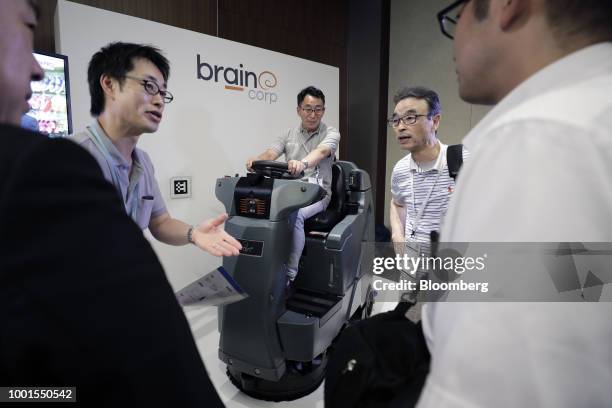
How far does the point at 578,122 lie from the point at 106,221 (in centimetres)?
66

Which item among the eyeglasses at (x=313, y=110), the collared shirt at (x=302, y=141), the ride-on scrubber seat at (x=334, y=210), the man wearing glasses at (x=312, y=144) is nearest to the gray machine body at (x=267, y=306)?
the ride-on scrubber seat at (x=334, y=210)

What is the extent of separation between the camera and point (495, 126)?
0.53m

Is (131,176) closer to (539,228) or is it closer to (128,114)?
(128,114)

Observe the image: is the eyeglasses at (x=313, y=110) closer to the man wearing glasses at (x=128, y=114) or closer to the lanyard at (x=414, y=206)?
the lanyard at (x=414, y=206)

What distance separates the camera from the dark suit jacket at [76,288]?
1.25 ft

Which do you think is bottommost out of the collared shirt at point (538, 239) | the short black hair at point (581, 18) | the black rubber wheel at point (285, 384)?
the black rubber wheel at point (285, 384)

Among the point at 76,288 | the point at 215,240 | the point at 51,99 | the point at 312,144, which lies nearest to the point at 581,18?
the point at 76,288

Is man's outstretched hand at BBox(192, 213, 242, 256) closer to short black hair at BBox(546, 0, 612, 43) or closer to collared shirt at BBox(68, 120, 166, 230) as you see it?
collared shirt at BBox(68, 120, 166, 230)

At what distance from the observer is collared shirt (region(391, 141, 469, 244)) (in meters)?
2.23

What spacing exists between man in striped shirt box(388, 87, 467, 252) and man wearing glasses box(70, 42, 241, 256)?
4.47 ft

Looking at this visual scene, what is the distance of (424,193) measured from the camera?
91.0 inches

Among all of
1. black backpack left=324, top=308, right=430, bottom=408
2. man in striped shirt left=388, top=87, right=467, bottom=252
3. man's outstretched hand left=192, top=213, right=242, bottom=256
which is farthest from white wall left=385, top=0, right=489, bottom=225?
black backpack left=324, top=308, right=430, bottom=408

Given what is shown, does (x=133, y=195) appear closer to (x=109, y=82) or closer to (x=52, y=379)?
(x=109, y=82)

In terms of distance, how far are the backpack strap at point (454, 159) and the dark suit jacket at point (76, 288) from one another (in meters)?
1.93
